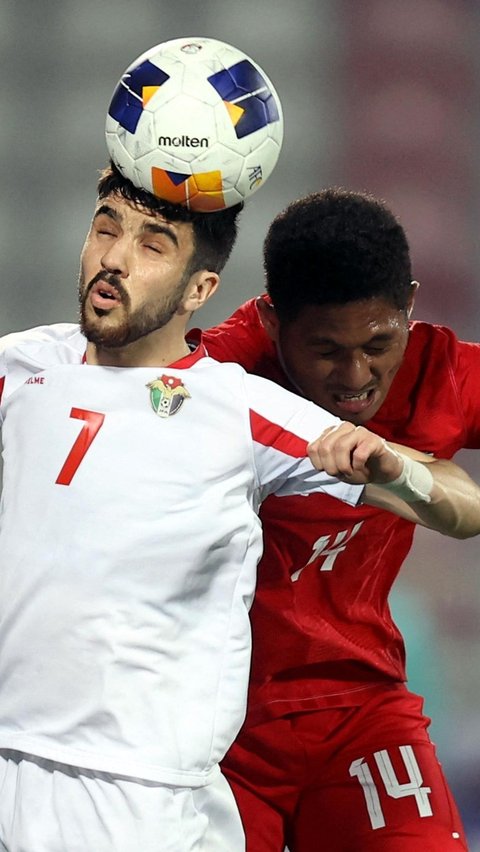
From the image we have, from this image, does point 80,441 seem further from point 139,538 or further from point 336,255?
point 336,255

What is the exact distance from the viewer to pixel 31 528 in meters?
2.06

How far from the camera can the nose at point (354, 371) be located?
7.87ft

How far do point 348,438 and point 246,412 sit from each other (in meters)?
0.24

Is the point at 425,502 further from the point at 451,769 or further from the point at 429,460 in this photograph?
the point at 451,769

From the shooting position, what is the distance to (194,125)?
2133 mm

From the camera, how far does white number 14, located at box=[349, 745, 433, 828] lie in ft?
8.04

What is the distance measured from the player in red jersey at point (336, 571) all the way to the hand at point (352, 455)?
502mm

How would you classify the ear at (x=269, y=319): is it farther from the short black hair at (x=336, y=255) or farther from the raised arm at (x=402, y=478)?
the raised arm at (x=402, y=478)

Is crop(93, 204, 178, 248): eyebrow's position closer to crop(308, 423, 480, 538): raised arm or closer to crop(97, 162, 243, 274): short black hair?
crop(97, 162, 243, 274): short black hair

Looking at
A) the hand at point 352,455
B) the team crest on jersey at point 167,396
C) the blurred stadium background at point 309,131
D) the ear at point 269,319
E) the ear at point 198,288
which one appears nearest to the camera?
the hand at point 352,455

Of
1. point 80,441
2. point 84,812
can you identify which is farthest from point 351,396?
point 84,812

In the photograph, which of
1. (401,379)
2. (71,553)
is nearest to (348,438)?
(71,553)

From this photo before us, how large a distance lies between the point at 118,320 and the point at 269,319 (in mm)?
488

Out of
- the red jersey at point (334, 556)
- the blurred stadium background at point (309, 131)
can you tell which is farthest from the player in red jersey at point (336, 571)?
the blurred stadium background at point (309, 131)
